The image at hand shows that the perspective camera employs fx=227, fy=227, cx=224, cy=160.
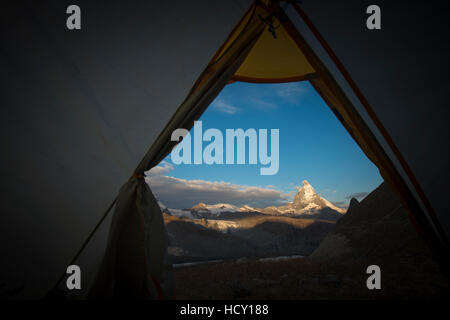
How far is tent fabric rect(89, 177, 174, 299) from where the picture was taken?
4.23ft

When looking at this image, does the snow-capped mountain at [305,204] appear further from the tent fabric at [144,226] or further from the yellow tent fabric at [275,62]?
the tent fabric at [144,226]

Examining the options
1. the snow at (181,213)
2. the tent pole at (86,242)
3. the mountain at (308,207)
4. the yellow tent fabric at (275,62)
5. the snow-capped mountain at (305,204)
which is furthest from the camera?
the snow-capped mountain at (305,204)

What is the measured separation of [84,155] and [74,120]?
231 millimetres

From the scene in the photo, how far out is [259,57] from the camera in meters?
2.68

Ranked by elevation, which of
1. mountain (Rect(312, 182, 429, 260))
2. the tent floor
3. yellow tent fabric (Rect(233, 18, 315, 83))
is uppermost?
yellow tent fabric (Rect(233, 18, 315, 83))

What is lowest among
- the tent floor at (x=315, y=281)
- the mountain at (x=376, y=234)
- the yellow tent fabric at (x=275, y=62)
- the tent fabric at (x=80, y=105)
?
the tent floor at (x=315, y=281)

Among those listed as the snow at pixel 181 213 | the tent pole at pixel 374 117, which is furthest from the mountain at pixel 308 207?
the tent pole at pixel 374 117

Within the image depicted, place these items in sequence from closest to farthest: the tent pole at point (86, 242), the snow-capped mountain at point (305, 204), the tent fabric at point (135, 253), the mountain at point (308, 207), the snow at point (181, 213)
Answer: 1. the tent fabric at point (135, 253)
2. the tent pole at point (86, 242)
3. the snow at point (181, 213)
4. the mountain at point (308, 207)
5. the snow-capped mountain at point (305, 204)

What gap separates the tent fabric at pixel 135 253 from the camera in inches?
50.7

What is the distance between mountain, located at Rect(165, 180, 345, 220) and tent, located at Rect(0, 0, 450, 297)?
370cm

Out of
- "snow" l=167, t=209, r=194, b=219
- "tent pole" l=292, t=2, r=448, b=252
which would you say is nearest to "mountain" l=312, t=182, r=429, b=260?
"tent pole" l=292, t=2, r=448, b=252

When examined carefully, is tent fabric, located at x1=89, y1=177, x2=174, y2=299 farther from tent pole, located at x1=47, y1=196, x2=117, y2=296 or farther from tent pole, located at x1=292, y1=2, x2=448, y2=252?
tent pole, located at x1=292, y1=2, x2=448, y2=252

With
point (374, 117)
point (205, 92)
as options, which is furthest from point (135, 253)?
point (374, 117)
